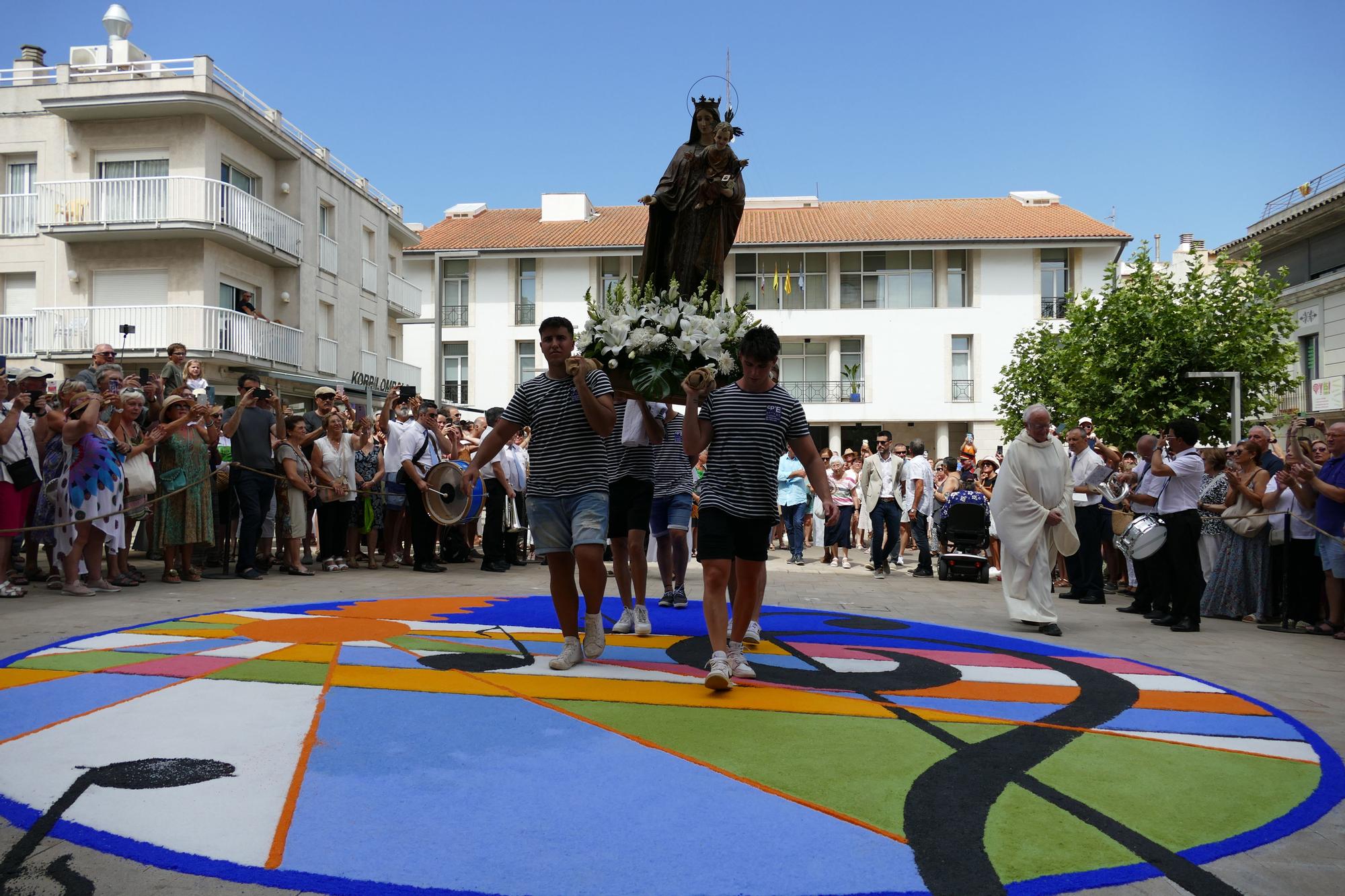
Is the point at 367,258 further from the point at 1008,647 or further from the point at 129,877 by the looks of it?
the point at 129,877

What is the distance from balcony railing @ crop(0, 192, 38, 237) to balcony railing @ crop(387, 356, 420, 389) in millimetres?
13171

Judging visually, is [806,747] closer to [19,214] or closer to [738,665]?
[738,665]

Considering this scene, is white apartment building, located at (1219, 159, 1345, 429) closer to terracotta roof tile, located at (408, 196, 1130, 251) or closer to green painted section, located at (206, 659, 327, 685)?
terracotta roof tile, located at (408, 196, 1130, 251)

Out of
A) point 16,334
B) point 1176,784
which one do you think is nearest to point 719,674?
point 1176,784

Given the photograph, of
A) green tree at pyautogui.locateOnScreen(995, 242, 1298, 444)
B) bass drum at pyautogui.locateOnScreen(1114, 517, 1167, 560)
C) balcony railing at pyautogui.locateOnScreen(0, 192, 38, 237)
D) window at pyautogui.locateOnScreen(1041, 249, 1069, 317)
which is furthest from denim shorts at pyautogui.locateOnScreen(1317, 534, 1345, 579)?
window at pyautogui.locateOnScreen(1041, 249, 1069, 317)

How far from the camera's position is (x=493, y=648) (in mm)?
6891

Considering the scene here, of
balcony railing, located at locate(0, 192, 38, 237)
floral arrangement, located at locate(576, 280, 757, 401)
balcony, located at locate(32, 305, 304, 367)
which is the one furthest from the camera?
balcony railing, located at locate(0, 192, 38, 237)

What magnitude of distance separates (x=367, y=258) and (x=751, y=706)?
36345 mm

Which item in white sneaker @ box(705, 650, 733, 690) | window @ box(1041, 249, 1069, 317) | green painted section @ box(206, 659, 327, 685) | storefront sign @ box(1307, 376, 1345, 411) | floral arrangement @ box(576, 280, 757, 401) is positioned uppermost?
window @ box(1041, 249, 1069, 317)

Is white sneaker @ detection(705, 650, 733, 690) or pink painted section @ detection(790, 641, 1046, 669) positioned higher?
white sneaker @ detection(705, 650, 733, 690)

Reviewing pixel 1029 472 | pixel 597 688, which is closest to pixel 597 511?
pixel 597 688

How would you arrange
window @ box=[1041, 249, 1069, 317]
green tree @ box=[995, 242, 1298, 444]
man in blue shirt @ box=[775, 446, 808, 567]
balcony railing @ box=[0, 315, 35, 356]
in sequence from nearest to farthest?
man in blue shirt @ box=[775, 446, 808, 567] → balcony railing @ box=[0, 315, 35, 356] → green tree @ box=[995, 242, 1298, 444] → window @ box=[1041, 249, 1069, 317]

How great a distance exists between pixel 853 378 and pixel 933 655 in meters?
38.2

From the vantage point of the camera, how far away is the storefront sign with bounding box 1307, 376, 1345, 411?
3350 cm
